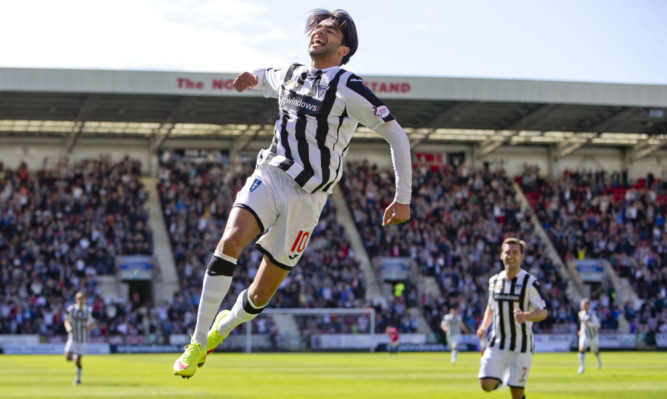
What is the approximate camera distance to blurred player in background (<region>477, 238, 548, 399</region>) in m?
12.0

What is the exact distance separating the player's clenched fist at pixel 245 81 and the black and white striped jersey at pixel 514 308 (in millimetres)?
5815

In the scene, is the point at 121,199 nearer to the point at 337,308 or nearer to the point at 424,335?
the point at 337,308

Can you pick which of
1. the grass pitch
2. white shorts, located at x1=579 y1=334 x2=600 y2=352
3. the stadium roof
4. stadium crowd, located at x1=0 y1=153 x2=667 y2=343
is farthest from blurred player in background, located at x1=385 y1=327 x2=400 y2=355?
white shorts, located at x1=579 y1=334 x2=600 y2=352

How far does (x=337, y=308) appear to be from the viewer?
37.4 meters

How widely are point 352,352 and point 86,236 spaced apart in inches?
472

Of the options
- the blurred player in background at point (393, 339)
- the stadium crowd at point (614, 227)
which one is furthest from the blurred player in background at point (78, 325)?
the stadium crowd at point (614, 227)

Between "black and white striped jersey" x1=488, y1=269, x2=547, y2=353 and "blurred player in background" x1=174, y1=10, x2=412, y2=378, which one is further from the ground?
"blurred player in background" x1=174, y1=10, x2=412, y2=378

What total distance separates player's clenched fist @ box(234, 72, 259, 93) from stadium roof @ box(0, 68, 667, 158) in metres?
29.8

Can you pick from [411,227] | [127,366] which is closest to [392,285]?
[411,227]

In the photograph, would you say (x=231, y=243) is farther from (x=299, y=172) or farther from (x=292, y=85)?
(x=292, y=85)

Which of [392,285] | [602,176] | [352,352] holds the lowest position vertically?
[352,352]

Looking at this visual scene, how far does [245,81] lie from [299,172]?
3.44 ft

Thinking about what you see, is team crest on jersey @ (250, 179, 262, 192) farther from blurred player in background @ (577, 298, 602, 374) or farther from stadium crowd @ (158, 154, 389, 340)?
stadium crowd @ (158, 154, 389, 340)

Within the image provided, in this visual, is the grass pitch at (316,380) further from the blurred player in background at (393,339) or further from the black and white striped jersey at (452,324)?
the blurred player in background at (393,339)
